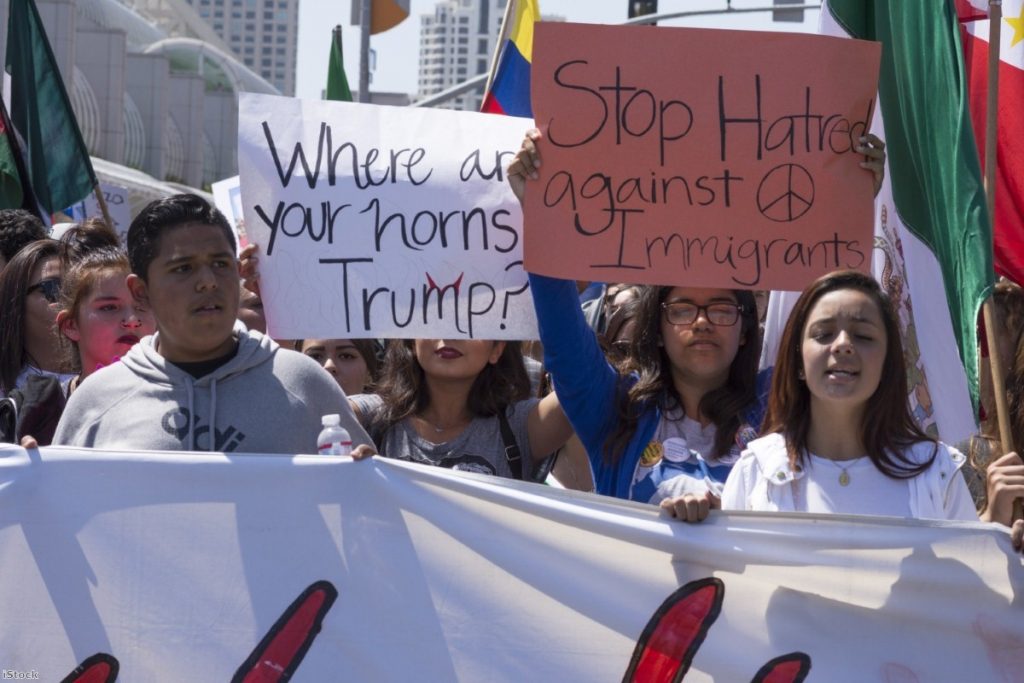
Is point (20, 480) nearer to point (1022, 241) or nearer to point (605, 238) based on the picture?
point (605, 238)

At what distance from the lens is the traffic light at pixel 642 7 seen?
1579 cm

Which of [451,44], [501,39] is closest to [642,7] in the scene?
[501,39]

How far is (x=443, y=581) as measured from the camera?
11.0ft

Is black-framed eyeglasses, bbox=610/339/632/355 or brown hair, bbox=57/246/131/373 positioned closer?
black-framed eyeglasses, bbox=610/339/632/355

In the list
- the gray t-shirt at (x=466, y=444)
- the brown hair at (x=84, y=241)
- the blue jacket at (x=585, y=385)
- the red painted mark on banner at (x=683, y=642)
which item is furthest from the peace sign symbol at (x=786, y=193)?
the brown hair at (x=84, y=241)

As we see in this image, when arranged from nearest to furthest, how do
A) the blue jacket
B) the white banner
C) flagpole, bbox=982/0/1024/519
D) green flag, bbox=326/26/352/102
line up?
the white banner
flagpole, bbox=982/0/1024/519
the blue jacket
green flag, bbox=326/26/352/102

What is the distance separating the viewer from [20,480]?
341 centimetres

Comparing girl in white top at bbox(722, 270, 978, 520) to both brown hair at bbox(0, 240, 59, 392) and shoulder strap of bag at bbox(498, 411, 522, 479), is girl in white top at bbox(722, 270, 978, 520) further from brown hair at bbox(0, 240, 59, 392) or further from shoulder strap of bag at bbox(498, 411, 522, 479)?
brown hair at bbox(0, 240, 59, 392)

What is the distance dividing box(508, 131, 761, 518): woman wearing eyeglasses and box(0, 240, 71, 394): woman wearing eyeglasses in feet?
5.32

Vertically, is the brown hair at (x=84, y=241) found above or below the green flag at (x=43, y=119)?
below

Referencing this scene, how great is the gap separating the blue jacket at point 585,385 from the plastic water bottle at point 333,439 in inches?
23.5

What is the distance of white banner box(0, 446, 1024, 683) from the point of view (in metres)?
3.24

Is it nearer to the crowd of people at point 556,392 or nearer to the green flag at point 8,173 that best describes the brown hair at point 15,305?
the crowd of people at point 556,392

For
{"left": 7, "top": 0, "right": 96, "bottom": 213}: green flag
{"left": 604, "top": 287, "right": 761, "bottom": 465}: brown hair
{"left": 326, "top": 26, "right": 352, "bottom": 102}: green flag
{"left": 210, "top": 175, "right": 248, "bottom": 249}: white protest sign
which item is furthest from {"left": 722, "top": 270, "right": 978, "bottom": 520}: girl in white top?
{"left": 326, "top": 26, "right": 352, "bottom": 102}: green flag
